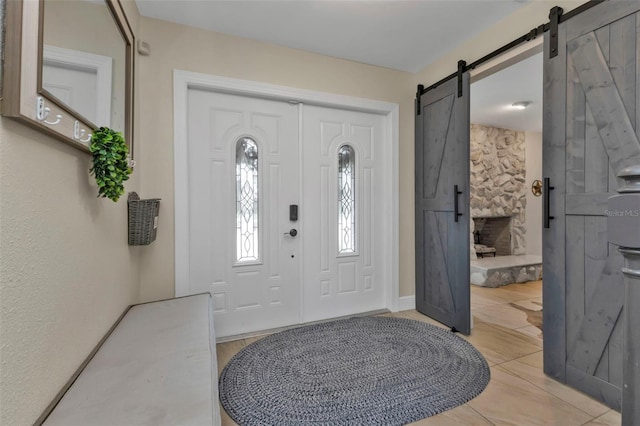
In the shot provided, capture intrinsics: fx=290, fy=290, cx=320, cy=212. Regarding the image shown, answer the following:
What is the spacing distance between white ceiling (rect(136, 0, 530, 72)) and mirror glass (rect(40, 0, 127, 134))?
793 millimetres

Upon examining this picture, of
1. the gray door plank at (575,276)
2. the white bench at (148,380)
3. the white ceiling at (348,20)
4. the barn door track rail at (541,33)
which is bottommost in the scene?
the white bench at (148,380)

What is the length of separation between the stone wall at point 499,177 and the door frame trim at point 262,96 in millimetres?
2817

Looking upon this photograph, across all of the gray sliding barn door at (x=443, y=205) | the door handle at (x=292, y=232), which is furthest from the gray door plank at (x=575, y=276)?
the door handle at (x=292, y=232)

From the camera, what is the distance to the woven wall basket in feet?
6.36

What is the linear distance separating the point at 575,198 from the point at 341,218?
1852mm

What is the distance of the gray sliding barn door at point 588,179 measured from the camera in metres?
1.60

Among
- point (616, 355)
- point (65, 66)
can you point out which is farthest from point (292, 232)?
point (616, 355)

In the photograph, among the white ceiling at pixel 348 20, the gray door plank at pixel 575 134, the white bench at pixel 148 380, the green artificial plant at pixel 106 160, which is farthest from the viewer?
the white ceiling at pixel 348 20

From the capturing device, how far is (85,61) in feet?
4.14

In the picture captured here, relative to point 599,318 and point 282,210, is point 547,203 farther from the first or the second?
point 282,210

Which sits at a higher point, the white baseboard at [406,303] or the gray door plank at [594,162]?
the gray door plank at [594,162]

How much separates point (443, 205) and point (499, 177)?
3.50m

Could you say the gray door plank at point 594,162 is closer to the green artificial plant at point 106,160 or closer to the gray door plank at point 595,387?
the gray door plank at point 595,387

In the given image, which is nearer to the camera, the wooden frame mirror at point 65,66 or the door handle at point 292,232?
the wooden frame mirror at point 65,66
